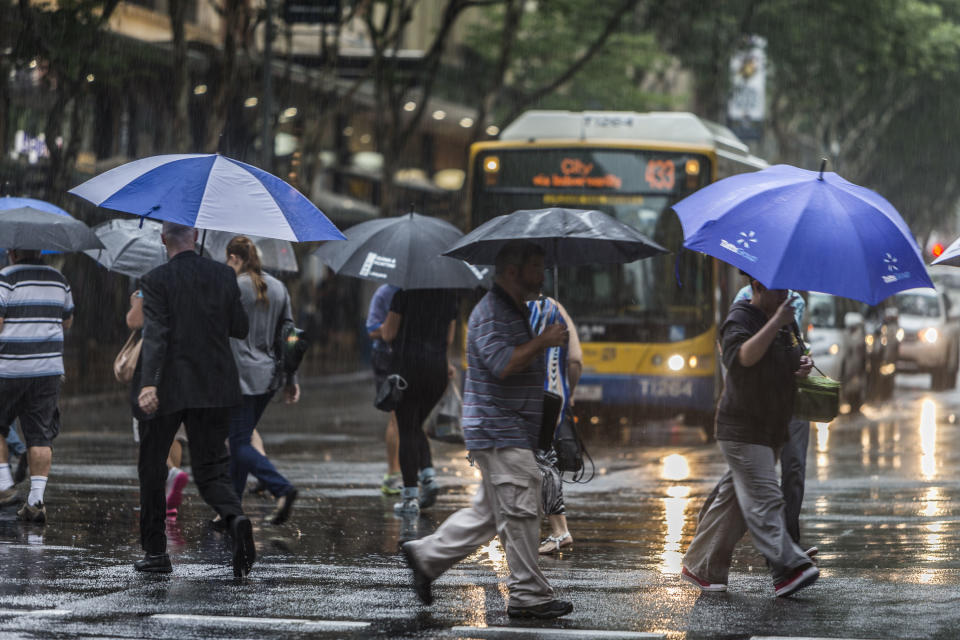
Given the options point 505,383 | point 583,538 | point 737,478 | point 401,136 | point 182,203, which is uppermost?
point 401,136

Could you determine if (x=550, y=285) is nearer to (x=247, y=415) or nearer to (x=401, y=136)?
(x=247, y=415)

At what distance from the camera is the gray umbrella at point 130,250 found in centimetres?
1079

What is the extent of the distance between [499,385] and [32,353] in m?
4.05

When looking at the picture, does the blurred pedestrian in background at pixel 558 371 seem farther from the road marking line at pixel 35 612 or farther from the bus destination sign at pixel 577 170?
the bus destination sign at pixel 577 170

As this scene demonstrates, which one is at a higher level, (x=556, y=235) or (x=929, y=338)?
(x=556, y=235)

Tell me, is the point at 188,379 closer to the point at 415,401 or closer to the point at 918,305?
the point at 415,401

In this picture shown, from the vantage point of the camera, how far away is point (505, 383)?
703cm

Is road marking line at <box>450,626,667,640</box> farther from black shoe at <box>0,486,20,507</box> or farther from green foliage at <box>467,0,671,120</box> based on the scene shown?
green foliage at <box>467,0,671,120</box>

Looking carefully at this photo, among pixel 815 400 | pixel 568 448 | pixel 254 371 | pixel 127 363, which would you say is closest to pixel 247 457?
pixel 254 371

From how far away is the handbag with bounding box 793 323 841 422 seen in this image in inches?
309

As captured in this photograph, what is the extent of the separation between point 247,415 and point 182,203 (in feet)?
7.15

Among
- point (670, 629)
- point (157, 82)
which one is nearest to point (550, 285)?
point (670, 629)

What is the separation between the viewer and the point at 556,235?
7.45 metres

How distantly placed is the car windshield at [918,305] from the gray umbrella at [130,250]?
1993cm
